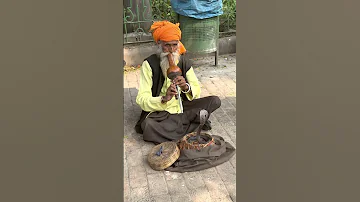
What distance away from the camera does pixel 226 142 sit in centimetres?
Result: 396

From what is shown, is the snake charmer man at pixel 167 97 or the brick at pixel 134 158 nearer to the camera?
the brick at pixel 134 158

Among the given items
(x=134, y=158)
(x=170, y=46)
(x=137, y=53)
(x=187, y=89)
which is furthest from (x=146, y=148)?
(x=137, y=53)

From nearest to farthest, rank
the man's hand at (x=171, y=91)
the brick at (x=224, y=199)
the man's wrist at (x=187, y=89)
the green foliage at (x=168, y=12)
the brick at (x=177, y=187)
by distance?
1. the brick at (x=224, y=199)
2. the brick at (x=177, y=187)
3. the man's hand at (x=171, y=91)
4. the man's wrist at (x=187, y=89)
5. the green foliage at (x=168, y=12)

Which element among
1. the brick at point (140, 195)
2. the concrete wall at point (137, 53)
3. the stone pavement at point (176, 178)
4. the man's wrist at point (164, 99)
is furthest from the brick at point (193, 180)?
the concrete wall at point (137, 53)

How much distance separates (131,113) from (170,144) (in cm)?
136

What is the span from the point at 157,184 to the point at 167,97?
899 millimetres

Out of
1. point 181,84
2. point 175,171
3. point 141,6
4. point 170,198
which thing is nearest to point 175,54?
point 181,84

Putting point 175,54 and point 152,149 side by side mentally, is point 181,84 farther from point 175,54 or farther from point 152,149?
point 152,149

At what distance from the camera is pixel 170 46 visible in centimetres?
393

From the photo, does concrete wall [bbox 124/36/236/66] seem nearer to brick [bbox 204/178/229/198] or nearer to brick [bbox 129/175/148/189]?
brick [bbox 129/175/148/189]

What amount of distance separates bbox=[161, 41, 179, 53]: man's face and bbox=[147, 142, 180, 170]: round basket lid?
37.1 inches

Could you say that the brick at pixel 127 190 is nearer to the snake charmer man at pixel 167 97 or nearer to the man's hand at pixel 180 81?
the snake charmer man at pixel 167 97

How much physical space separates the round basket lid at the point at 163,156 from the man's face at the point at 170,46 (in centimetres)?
94

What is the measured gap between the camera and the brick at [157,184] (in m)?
3.24
